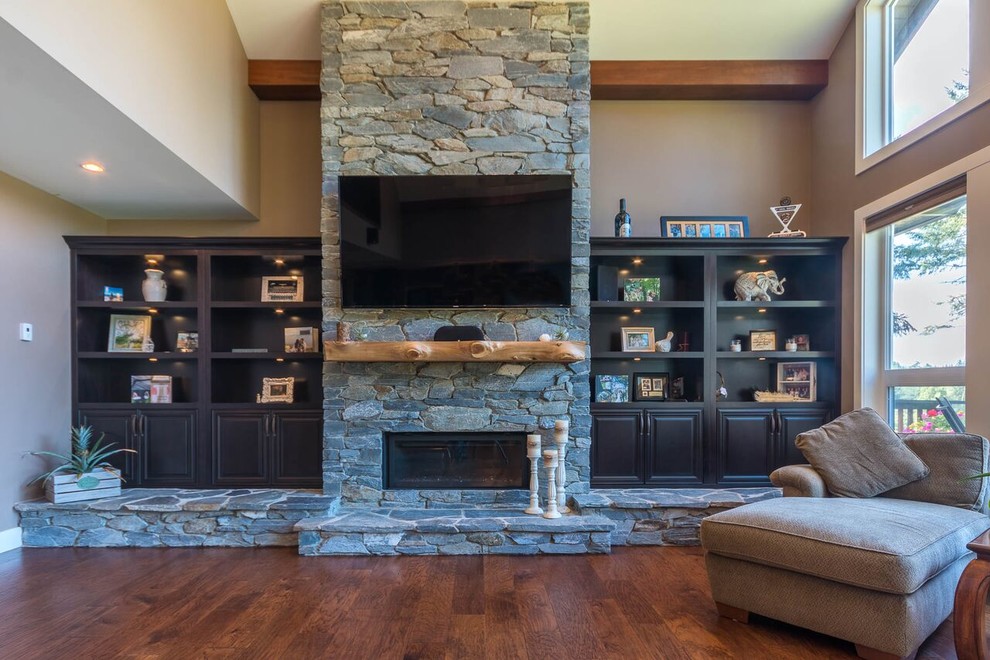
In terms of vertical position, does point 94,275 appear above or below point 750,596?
above

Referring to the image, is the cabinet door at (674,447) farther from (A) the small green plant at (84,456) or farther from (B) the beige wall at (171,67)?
(A) the small green plant at (84,456)

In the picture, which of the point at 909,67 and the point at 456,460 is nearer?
the point at 909,67

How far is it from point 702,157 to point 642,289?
1.26m

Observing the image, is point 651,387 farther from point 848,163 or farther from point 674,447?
point 848,163

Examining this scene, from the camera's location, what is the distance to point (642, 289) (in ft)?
13.5

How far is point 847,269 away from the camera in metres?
3.80

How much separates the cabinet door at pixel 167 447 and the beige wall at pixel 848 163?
4.87 metres

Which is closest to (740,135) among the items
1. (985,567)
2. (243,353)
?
(985,567)

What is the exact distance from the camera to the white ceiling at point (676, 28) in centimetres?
372

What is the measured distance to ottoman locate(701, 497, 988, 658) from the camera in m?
1.90

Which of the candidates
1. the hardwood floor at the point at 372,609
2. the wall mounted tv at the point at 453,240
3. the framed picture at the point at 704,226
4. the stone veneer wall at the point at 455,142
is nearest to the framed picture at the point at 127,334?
the hardwood floor at the point at 372,609

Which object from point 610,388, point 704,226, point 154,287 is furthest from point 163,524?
point 704,226

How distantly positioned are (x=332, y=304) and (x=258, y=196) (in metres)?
1.36

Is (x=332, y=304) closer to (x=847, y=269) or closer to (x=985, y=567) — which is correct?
(x=985, y=567)
